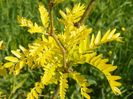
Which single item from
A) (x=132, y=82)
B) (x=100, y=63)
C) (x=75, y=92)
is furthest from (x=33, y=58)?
(x=132, y=82)

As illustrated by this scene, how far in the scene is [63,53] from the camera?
3.14 ft

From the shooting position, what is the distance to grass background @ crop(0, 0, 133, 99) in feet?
7.46

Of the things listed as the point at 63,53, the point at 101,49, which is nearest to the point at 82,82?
the point at 63,53

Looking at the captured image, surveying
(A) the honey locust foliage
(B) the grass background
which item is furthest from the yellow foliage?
(B) the grass background

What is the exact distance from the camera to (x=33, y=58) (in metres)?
0.93

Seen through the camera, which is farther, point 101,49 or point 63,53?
point 101,49

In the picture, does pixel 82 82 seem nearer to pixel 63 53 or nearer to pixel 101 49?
pixel 63 53

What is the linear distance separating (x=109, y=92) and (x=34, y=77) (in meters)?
0.48

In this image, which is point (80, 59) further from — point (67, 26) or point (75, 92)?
point (75, 92)

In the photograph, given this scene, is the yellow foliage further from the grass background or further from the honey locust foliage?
the grass background

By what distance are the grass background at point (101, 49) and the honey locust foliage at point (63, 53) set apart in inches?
43.0

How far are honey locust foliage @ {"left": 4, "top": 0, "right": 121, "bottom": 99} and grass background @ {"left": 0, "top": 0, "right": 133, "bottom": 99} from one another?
1.09 m

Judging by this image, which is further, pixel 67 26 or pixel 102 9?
pixel 102 9

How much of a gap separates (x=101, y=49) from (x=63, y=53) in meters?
1.53
